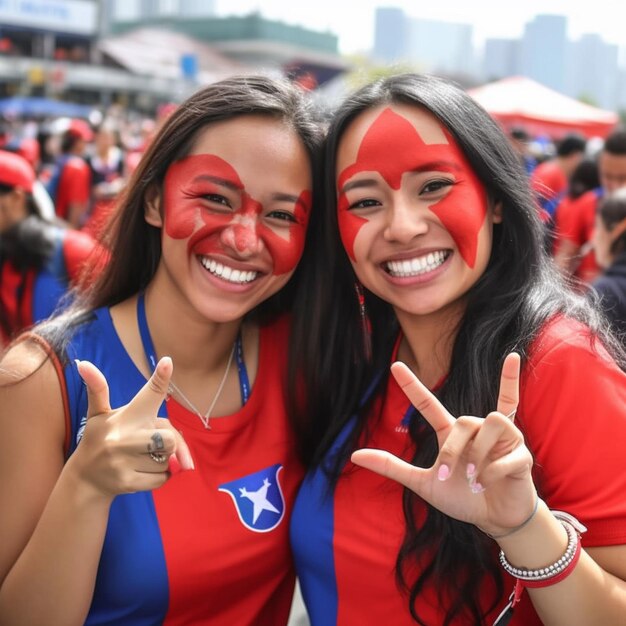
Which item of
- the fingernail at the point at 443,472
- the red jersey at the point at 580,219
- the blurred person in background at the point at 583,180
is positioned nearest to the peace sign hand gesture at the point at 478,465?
the fingernail at the point at 443,472

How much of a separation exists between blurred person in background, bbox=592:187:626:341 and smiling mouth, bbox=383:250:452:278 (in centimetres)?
136

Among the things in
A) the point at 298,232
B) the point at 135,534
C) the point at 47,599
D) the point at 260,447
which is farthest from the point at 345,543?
the point at 298,232

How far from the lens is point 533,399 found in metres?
1.63

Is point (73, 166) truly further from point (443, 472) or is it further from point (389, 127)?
point (443, 472)

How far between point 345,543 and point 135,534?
0.47 meters

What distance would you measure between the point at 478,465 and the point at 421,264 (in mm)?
653

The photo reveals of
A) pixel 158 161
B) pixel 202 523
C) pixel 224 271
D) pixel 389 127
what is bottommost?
pixel 202 523

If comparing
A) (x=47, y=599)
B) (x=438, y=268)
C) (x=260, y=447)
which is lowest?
(x=47, y=599)

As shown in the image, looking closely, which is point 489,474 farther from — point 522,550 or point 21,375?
point 21,375

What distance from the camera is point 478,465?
134 cm

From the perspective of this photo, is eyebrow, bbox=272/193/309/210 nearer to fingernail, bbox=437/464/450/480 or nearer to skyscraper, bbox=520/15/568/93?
fingernail, bbox=437/464/450/480

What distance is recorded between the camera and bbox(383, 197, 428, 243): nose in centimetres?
183

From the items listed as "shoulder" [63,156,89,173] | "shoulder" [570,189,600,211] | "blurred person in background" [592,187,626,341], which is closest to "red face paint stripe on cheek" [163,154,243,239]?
"blurred person in background" [592,187,626,341]

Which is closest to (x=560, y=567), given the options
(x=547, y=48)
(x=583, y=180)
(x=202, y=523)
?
(x=202, y=523)
